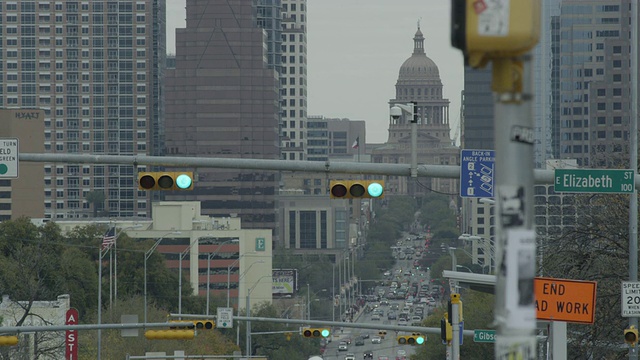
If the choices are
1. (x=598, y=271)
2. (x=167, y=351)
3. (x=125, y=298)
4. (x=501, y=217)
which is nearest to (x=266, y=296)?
(x=125, y=298)

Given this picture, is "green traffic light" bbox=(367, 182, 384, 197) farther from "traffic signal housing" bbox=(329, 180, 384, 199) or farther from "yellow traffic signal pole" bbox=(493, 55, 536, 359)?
"yellow traffic signal pole" bbox=(493, 55, 536, 359)

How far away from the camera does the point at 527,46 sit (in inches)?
272

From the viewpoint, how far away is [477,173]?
77.5 ft

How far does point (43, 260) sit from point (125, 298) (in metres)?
9.95

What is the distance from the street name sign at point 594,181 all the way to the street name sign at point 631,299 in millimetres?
7530

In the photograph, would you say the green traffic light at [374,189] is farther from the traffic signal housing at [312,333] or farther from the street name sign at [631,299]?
the traffic signal housing at [312,333]

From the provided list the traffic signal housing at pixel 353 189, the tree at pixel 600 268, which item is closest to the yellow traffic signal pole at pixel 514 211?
the traffic signal housing at pixel 353 189

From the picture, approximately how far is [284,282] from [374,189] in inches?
5727

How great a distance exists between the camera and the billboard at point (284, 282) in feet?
543

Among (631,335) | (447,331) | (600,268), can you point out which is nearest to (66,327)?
(447,331)

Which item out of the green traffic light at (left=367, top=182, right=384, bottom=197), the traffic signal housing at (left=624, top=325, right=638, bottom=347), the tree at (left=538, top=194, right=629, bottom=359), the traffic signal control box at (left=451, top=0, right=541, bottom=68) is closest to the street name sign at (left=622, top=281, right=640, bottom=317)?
the traffic signal housing at (left=624, top=325, right=638, bottom=347)

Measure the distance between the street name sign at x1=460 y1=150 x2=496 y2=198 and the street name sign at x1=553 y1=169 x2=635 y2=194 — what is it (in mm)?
1692

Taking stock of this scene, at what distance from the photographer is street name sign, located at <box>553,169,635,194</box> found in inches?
845

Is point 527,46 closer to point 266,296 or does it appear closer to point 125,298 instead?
point 125,298
